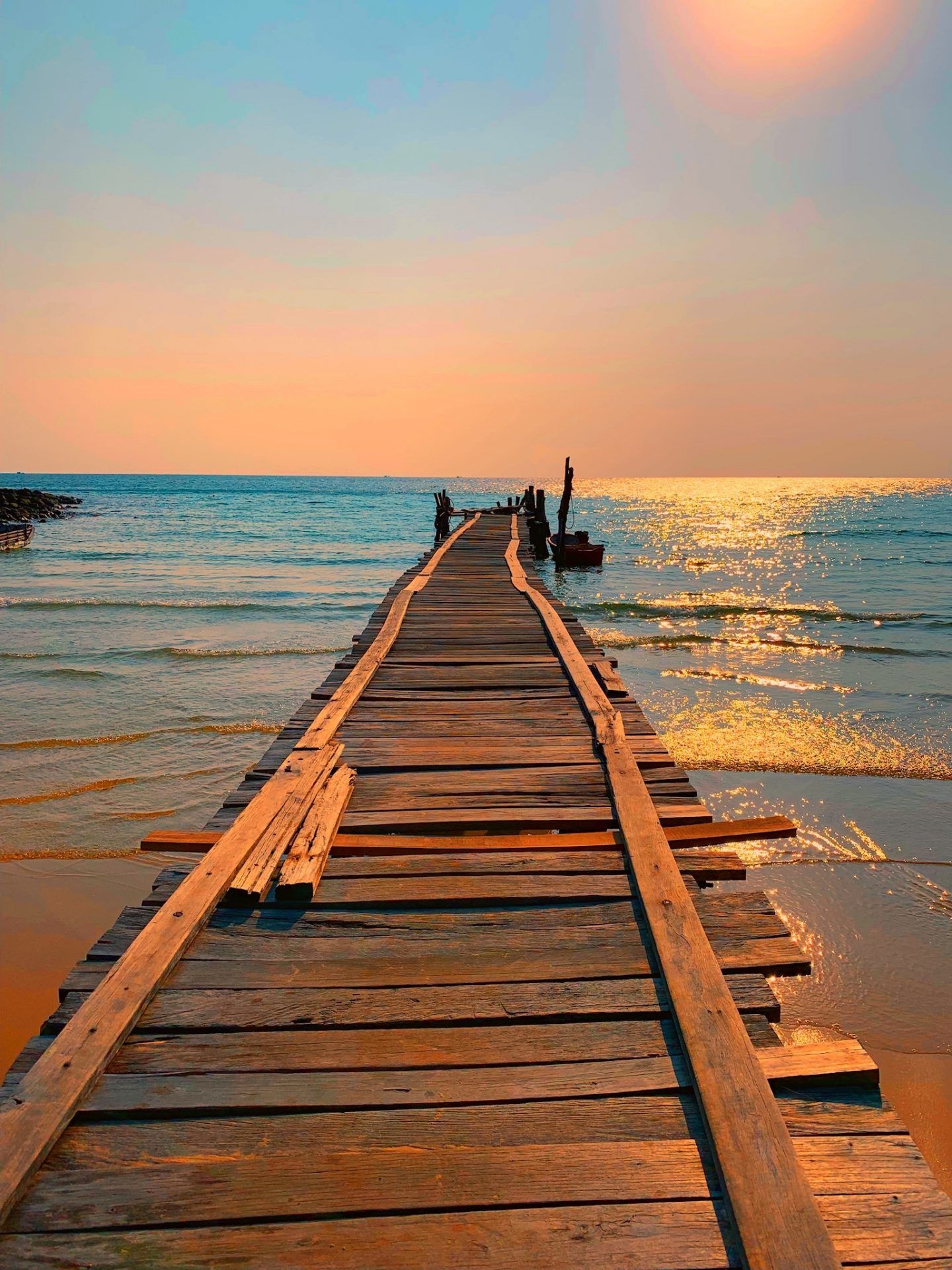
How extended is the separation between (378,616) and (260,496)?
106m

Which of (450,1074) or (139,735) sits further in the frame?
(139,735)

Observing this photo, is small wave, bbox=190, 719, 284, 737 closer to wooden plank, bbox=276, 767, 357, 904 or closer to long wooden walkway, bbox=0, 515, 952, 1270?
wooden plank, bbox=276, 767, 357, 904

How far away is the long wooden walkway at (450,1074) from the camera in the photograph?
5.63 ft

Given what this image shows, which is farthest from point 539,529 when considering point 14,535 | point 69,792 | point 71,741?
point 14,535

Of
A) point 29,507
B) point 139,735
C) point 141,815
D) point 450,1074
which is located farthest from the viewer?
point 29,507

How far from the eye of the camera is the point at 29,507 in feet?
179

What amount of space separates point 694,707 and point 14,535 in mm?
33485

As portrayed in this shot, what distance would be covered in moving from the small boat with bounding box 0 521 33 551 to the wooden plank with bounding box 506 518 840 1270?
36.5 metres

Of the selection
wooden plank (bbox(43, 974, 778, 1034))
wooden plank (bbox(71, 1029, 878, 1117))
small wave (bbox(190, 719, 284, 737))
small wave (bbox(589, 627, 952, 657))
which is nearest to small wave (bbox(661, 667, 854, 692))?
small wave (bbox(589, 627, 952, 657))

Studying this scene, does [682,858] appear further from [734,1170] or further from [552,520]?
[552,520]

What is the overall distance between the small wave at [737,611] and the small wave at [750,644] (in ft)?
10.9

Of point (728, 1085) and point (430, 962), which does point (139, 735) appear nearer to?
point (430, 962)

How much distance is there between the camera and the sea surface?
18.6 ft

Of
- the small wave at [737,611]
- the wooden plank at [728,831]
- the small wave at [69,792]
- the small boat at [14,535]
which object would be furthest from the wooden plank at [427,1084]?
the small boat at [14,535]
